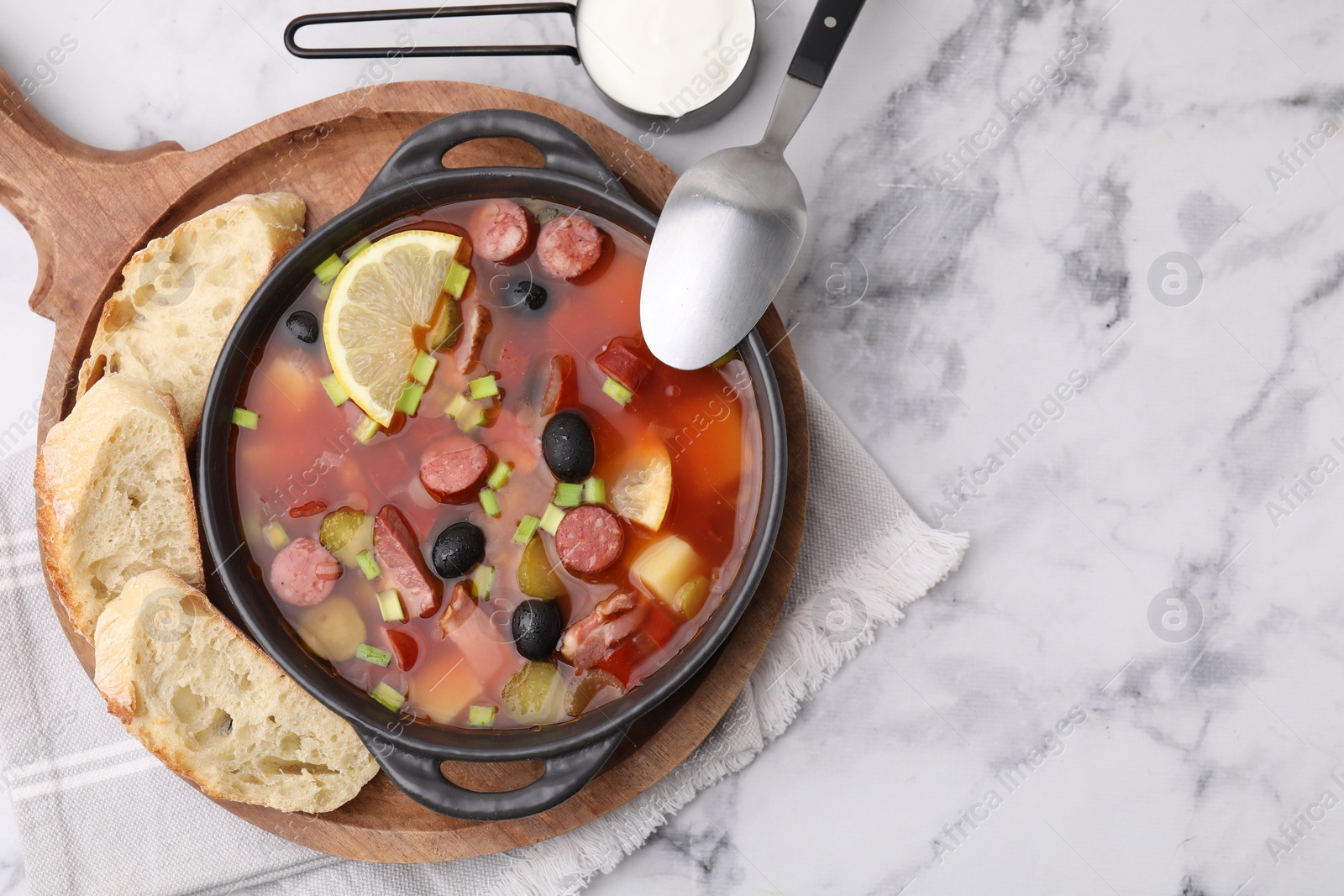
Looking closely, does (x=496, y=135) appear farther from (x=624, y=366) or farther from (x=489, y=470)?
(x=489, y=470)

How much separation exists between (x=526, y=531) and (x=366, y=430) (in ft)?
1.43

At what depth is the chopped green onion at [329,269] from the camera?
2098 mm

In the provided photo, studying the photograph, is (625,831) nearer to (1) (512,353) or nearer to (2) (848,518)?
(2) (848,518)

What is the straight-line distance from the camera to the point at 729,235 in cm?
203

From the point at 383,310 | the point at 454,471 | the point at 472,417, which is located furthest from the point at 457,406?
the point at 383,310

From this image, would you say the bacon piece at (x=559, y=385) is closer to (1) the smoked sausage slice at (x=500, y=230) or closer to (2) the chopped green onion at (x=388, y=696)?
(1) the smoked sausage slice at (x=500, y=230)

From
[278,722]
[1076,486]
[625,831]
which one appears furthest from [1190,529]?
[278,722]

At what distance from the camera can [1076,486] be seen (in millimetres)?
2363

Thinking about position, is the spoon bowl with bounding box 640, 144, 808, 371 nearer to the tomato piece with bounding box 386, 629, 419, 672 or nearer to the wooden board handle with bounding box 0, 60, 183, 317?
the tomato piece with bounding box 386, 629, 419, 672

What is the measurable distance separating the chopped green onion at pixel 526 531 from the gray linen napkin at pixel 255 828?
683 mm

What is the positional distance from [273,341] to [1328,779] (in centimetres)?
286

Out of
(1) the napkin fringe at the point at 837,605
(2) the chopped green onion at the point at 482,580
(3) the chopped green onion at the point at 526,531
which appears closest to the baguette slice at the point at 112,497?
(2) the chopped green onion at the point at 482,580

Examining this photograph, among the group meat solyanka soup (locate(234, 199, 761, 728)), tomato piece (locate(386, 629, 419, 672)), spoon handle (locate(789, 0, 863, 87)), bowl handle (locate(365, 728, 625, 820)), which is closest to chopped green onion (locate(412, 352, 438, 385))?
meat solyanka soup (locate(234, 199, 761, 728))

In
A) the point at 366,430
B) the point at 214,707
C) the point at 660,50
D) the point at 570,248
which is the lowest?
the point at 214,707
